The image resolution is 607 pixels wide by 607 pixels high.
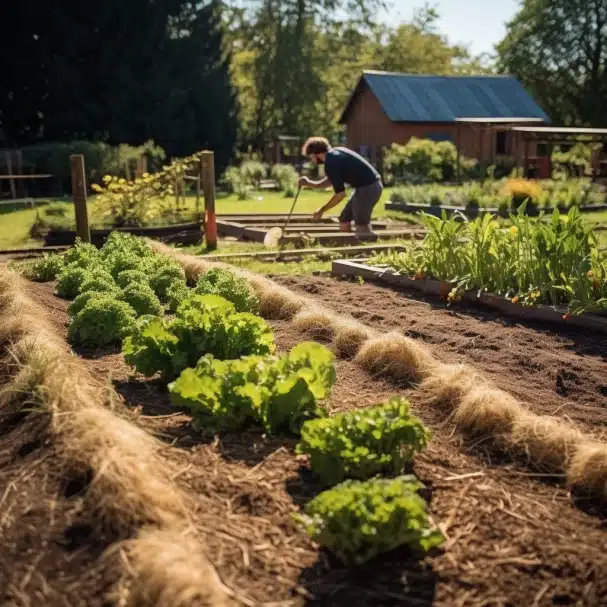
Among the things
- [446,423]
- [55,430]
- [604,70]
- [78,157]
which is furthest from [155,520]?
[604,70]

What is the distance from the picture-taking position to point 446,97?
39.6m

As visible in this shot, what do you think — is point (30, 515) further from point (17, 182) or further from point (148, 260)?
point (17, 182)

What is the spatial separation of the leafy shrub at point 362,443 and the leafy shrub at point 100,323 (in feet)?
7.80

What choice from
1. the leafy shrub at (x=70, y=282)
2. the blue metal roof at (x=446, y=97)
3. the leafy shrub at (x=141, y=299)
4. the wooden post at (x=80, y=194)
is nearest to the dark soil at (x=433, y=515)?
the leafy shrub at (x=141, y=299)

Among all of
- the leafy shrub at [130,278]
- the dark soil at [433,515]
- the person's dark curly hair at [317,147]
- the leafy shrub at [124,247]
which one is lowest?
the dark soil at [433,515]

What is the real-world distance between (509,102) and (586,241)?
121ft

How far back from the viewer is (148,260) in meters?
7.78

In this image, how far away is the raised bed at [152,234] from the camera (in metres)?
11.5

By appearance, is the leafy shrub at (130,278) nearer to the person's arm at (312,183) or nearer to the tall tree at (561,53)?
the person's arm at (312,183)

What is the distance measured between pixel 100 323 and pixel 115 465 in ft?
8.35

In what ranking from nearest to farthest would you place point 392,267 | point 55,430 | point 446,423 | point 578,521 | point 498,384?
1. point 578,521
2. point 55,430
3. point 446,423
4. point 498,384
5. point 392,267

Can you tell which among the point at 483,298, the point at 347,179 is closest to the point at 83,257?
the point at 483,298

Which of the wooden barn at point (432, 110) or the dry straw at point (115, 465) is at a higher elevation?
the wooden barn at point (432, 110)

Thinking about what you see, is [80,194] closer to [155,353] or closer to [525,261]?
[525,261]
